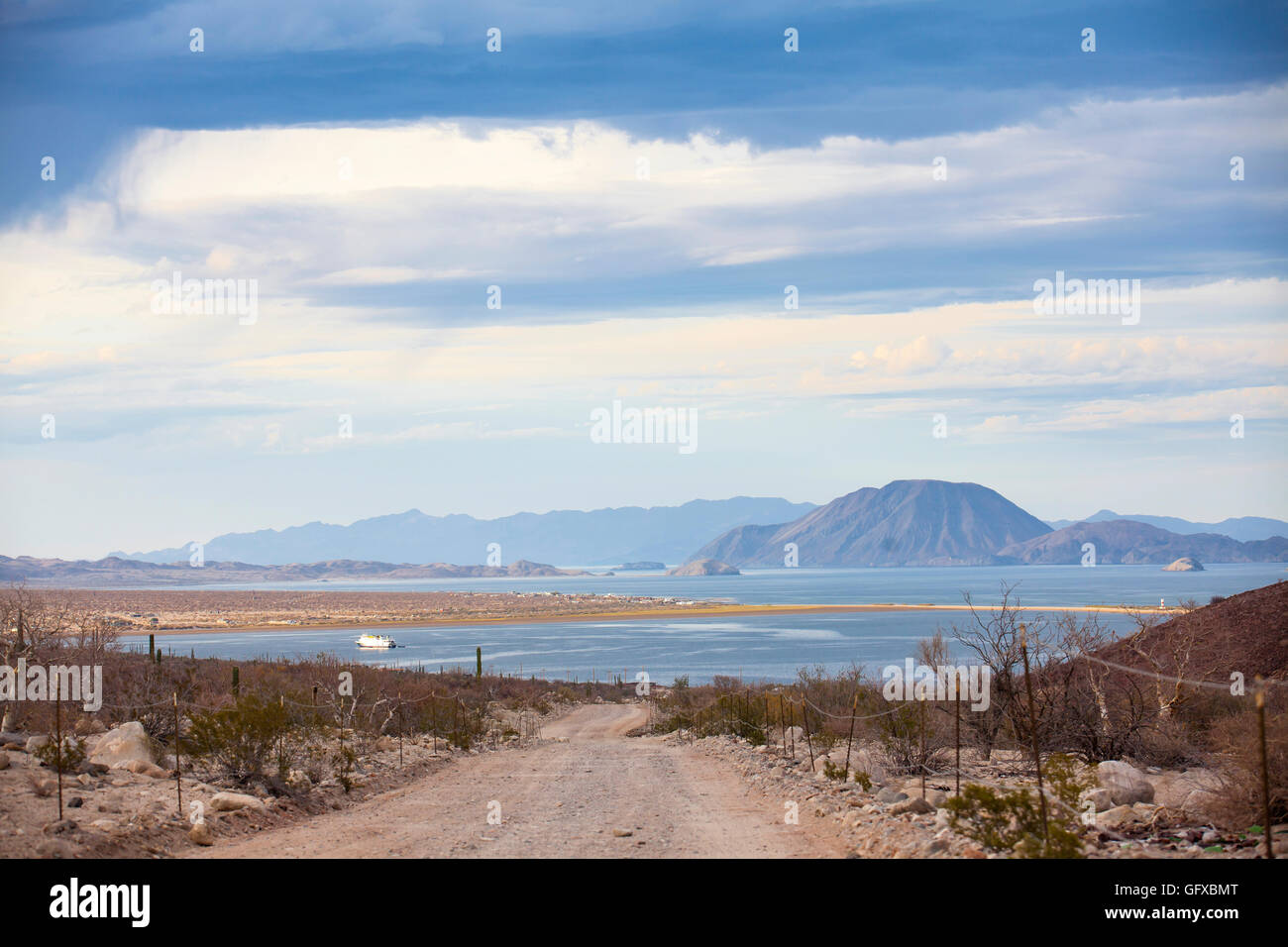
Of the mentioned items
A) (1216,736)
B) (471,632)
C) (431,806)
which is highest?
(1216,736)

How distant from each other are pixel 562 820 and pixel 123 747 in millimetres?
6605

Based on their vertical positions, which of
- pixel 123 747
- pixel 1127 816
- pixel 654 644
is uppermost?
pixel 123 747

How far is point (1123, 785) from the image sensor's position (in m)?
12.1

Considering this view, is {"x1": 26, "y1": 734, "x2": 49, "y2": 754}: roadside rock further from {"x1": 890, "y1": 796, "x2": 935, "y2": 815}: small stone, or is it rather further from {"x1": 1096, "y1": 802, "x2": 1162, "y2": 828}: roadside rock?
{"x1": 1096, "y1": 802, "x2": 1162, "y2": 828}: roadside rock

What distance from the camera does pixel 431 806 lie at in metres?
14.3

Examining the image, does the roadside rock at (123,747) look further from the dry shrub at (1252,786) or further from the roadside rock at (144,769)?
the dry shrub at (1252,786)

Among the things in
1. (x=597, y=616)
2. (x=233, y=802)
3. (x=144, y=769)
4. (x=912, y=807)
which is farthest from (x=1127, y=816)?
(x=597, y=616)

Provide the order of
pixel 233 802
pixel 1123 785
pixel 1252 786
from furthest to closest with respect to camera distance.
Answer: pixel 233 802, pixel 1123 785, pixel 1252 786

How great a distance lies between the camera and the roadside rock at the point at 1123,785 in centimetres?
1202

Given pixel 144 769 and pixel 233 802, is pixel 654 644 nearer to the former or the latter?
pixel 144 769
